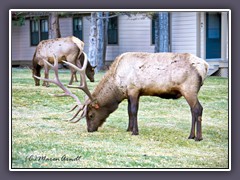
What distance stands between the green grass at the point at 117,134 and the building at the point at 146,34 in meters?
0.26

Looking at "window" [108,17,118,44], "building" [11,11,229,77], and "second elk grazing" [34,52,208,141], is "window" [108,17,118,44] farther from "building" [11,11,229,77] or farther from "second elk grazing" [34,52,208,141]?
"second elk grazing" [34,52,208,141]

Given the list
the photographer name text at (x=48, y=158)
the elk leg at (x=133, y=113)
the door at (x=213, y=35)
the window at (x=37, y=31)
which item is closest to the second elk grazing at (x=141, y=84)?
the elk leg at (x=133, y=113)

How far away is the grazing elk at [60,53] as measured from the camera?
15469 millimetres

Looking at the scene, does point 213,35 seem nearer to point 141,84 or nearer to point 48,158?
point 141,84

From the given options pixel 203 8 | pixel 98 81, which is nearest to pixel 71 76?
pixel 98 81

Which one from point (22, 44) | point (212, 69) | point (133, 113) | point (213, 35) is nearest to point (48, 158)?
point (133, 113)

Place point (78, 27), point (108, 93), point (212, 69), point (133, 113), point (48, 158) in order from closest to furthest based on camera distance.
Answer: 1. point (48, 158)
2. point (212, 69)
3. point (133, 113)
4. point (78, 27)
5. point (108, 93)

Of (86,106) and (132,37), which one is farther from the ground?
(132,37)

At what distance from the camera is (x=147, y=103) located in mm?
15609

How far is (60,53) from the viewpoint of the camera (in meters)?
15.7

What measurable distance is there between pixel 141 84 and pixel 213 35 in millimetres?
873
